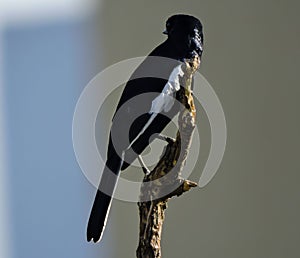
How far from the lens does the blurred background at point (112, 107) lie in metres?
1.58

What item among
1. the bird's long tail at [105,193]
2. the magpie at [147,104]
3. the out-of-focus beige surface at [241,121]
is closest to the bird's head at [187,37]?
the magpie at [147,104]

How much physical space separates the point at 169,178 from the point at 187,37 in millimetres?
190

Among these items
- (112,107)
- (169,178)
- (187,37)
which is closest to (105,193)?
(169,178)

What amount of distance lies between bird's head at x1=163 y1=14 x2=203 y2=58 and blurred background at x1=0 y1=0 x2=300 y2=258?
598 mm

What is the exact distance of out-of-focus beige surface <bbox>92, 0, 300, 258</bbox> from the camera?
159 centimetres

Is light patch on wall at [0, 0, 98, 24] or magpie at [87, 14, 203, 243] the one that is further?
light patch on wall at [0, 0, 98, 24]

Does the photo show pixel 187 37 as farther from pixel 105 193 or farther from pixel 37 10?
pixel 37 10

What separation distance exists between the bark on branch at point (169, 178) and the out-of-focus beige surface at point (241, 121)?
0.61 m

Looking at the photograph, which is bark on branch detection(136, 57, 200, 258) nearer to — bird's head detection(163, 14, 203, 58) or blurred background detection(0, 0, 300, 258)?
bird's head detection(163, 14, 203, 58)

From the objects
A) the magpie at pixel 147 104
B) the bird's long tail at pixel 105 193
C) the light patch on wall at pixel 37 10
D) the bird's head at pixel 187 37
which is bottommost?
the bird's long tail at pixel 105 193

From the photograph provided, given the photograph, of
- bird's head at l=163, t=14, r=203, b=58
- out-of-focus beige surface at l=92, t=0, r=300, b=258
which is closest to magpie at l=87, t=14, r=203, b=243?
bird's head at l=163, t=14, r=203, b=58

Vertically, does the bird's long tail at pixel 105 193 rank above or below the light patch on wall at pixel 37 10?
below

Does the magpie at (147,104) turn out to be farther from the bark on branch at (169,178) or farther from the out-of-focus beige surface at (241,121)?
the out-of-focus beige surface at (241,121)

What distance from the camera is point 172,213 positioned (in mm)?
1633
